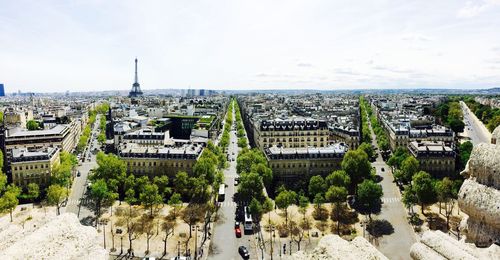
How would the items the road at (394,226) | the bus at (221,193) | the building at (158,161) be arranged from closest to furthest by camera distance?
the road at (394,226) → the bus at (221,193) → the building at (158,161)

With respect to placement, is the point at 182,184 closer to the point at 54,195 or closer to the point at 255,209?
the point at 255,209

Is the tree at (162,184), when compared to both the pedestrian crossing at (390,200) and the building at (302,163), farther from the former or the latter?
the pedestrian crossing at (390,200)

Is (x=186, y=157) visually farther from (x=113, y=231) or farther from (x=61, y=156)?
(x=61, y=156)

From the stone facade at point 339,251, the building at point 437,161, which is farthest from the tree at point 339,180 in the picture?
the stone facade at point 339,251

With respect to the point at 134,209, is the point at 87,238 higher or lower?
higher

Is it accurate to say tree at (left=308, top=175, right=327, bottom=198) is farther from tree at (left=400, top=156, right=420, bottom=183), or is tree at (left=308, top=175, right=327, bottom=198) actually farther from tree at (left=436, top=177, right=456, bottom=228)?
tree at (left=400, top=156, right=420, bottom=183)

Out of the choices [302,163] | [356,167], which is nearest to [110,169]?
[302,163]

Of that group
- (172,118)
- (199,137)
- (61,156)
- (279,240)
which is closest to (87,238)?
(279,240)

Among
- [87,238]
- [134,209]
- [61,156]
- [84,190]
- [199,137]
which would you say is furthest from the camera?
[199,137]
